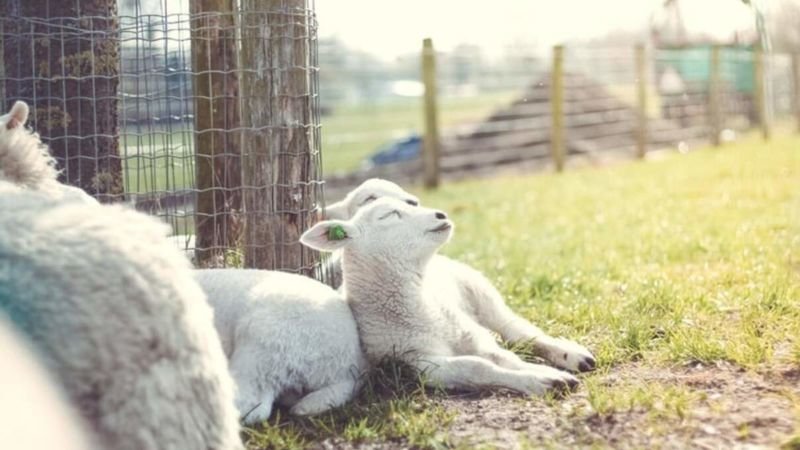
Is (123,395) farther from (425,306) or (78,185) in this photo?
(78,185)

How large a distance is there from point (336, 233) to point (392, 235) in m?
0.25

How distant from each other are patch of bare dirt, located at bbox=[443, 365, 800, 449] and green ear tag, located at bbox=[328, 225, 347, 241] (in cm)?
83

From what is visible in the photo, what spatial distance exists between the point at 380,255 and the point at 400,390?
0.63m

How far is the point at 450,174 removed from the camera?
16766mm

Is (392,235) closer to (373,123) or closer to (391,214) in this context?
(391,214)

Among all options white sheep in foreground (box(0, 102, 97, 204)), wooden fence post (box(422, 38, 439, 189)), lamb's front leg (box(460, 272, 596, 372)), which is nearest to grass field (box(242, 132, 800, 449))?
lamb's front leg (box(460, 272, 596, 372))

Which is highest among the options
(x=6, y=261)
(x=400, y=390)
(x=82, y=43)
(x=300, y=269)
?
(x=82, y=43)

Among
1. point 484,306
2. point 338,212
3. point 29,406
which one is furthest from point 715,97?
point 29,406

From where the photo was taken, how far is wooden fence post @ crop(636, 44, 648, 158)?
18156 millimetres

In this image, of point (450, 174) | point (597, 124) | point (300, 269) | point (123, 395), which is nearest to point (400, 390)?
point (300, 269)

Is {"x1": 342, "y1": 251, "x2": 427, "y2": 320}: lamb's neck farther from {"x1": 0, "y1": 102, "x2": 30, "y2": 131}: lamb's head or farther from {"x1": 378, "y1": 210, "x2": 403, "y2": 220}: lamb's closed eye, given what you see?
{"x1": 0, "y1": 102, "x2": 30, "y2": 131}: lamb's head

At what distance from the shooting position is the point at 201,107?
17.4 feet

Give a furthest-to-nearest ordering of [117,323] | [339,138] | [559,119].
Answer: [339,138]
[559,119]
[117,323]

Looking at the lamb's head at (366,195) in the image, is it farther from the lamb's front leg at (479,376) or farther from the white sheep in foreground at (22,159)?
the white sheep in foreground at (22,159)
